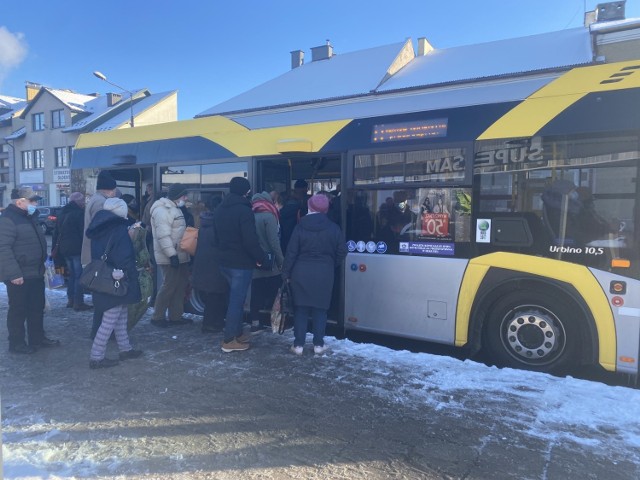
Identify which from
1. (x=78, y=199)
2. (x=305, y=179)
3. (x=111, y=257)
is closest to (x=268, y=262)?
(x=111, y=257)

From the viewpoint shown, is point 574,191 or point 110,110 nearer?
point 574,191

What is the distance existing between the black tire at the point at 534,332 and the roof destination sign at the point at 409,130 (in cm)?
187

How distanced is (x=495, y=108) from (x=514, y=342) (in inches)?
93.0

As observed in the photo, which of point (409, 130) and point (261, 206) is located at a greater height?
point (409, 130)

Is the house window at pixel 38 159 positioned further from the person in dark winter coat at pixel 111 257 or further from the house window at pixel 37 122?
the person in dark winter coat at pixel 111 257

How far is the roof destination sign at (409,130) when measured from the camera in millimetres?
5184

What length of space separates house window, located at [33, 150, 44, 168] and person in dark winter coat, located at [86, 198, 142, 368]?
45.7 m

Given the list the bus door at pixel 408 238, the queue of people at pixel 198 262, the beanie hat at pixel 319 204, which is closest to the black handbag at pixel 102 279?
the queue of people at pixel 198 262

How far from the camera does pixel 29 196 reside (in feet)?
18.0

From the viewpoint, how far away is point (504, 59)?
8.74 meters

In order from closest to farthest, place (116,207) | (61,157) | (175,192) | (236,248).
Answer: (116,207), (236,248), (175,192), (61,157)

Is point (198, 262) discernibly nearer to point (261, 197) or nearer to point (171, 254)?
point (171, 254)

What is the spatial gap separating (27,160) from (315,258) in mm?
49159

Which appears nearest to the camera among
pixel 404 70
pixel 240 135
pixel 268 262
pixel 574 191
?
pixel 574 191
